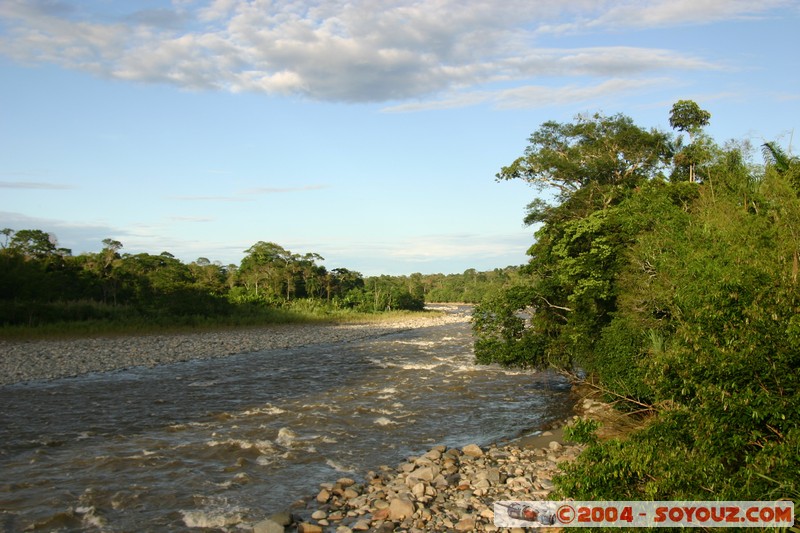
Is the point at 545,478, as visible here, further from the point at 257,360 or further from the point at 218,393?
the point at 257,360

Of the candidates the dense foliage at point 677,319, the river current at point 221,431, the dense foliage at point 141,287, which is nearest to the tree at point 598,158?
the dense foliage at point 677,319

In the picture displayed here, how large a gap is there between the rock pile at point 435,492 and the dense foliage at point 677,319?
6.95ft

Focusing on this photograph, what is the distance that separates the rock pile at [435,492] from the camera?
824 centimetres

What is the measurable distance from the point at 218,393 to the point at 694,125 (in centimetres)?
3181

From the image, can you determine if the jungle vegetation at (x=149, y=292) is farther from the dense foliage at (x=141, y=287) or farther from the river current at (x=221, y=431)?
the river current at (x=221, y=431)

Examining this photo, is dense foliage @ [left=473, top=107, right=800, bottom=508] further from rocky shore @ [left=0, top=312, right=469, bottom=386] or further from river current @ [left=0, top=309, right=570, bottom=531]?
rocky shore @ [left=0, top=312, right=469, bottom=386]

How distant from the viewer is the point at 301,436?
44.9 ft

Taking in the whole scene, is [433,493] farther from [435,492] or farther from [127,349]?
[127,349]

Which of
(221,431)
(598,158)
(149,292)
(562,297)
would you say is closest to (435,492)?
(221,431)

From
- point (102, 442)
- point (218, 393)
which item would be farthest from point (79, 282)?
point (102, 442)

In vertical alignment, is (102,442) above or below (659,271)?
below

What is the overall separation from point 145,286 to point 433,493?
149 ft

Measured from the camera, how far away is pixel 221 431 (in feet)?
45.8

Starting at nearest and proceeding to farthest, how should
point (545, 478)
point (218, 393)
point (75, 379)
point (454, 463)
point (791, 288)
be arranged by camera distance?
1. point (791, 288)
2. point (545, 478)
3. point (454, 463)
4. point (218, 393)
5. point (75, 379)
